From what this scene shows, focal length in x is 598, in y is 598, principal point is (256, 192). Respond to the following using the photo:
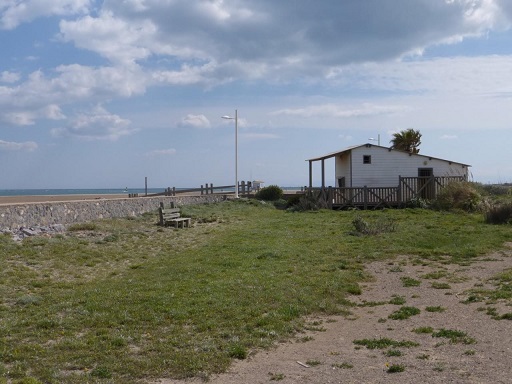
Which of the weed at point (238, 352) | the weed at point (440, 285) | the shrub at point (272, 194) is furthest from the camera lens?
the shrub at point (272, 194)

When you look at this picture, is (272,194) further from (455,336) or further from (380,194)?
(455,336)

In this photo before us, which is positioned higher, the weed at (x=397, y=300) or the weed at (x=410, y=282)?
the weed at (x=410, y=282)

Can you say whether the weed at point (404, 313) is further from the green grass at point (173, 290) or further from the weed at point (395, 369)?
the weed at point (395, 369)

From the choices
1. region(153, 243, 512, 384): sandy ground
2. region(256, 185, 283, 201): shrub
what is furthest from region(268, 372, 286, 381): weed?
region(256, 185, 283, 201): shrub

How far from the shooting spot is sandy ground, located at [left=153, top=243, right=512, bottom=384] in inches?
236

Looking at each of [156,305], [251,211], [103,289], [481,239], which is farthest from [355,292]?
[251,211]

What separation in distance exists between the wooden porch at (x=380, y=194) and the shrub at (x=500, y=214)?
11.0 meters

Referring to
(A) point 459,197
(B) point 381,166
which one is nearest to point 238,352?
(A) point 459,197

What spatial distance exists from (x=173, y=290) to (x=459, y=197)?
68.8 ft

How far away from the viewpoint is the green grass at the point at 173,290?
6.58 meters

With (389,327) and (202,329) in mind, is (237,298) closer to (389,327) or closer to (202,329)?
(202,329)

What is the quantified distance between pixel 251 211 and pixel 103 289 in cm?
2118

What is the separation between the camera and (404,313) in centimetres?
874

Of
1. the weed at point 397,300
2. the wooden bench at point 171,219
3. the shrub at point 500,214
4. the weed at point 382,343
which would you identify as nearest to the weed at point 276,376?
the weed at point 382,343
